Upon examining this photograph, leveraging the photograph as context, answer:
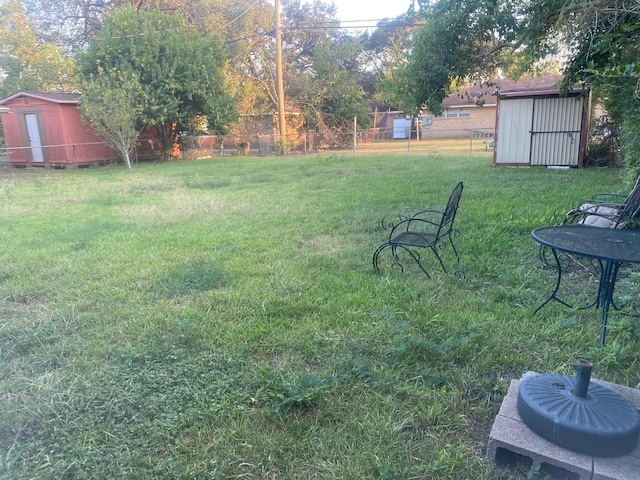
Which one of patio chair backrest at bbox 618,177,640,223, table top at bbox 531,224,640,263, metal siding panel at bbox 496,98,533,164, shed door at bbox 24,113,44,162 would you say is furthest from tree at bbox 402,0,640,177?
shed door at bbox 24,113,44,162

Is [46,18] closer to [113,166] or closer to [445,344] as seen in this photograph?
[113,166]

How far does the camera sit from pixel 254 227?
6172 mm

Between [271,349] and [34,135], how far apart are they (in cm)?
1775

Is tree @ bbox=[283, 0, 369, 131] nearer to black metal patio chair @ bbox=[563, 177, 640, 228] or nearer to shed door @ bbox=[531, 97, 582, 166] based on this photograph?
shed door @ bbox=[531, 97, 582, 166]

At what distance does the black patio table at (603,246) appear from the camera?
2.38 meters

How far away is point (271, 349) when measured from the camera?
9.58ft

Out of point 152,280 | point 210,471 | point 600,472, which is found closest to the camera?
point 600,472

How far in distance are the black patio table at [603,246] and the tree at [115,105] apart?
14.8m

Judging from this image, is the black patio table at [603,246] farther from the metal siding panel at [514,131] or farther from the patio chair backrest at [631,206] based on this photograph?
the metal siding panel at [514,131]

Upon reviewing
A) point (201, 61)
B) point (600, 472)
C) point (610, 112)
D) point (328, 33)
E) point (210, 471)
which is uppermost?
point (328, 33)

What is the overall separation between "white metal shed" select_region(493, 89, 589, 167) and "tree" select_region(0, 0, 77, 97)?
745 inches

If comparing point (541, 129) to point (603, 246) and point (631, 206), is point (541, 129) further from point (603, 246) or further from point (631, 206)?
point (603, 246)

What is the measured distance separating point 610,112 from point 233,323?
36.9 feet

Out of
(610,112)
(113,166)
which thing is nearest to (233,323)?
(610,112)
